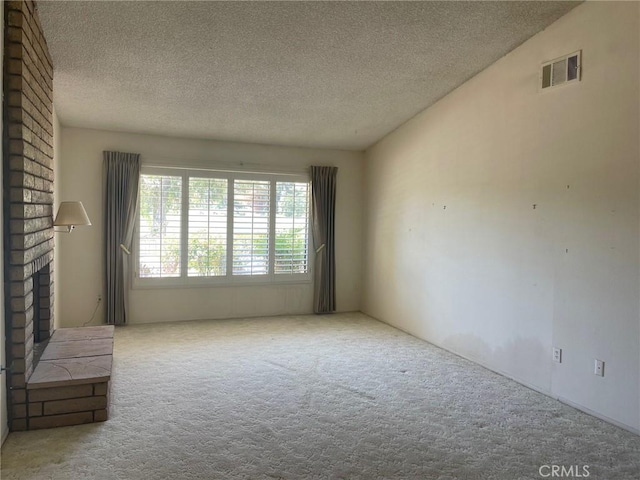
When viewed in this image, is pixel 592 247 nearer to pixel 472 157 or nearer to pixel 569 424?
pixel 569 424

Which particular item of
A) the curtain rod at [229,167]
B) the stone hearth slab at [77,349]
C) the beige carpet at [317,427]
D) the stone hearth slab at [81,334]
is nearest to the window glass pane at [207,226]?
the curtain rod at [229,167]

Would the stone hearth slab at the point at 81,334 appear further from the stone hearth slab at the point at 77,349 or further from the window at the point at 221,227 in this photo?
the window at the point at 221,227

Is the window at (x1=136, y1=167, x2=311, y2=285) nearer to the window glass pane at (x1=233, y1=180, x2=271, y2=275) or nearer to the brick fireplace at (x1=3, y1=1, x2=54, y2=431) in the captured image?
the window glass pane at (x1=233, y1=180, x2=271, y2=275)

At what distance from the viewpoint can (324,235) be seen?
19.2ft

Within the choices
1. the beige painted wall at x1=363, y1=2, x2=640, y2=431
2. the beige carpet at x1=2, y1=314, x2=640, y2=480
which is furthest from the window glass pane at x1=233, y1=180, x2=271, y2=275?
the beige painted wall at x1=363, y1=2, x2=640, y2=431

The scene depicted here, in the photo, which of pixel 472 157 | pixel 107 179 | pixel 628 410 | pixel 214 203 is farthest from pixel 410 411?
pixel 107 179

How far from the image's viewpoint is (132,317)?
5.10 m

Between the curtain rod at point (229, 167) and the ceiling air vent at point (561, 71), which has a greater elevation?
the ceiling air vent at point (561, 71)

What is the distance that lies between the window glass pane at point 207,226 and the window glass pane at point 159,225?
168 millimetres

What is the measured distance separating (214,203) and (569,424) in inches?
169

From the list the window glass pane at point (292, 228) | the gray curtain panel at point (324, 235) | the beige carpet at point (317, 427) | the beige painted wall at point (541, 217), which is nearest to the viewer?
the beige carpet at point (317, 427)

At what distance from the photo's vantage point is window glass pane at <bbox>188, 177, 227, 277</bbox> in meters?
5.25

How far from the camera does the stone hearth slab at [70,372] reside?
8.18 ft

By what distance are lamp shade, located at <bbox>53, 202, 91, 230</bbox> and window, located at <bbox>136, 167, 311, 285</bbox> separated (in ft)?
5.59
